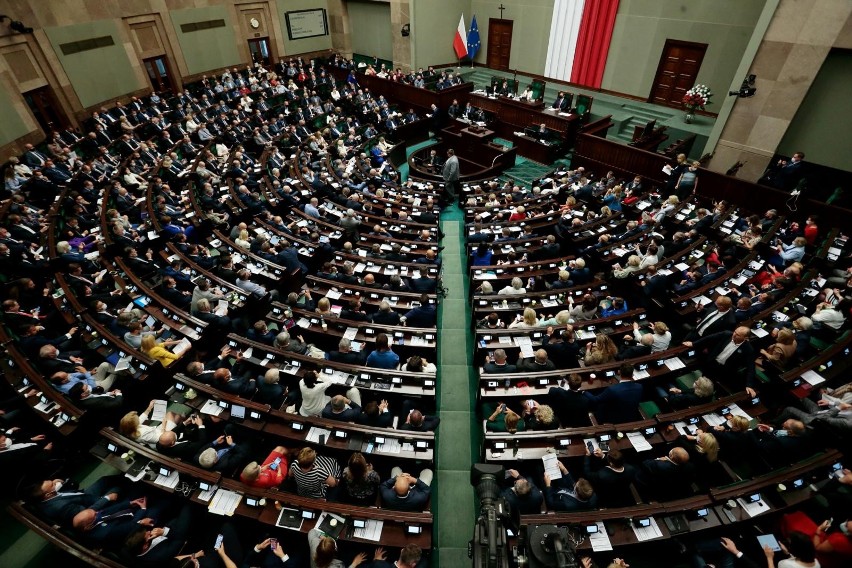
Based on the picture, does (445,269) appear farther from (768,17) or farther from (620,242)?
(768,17)

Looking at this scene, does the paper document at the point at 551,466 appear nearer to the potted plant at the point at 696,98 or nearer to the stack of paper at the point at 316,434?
the stack of paper at the point at 316,434

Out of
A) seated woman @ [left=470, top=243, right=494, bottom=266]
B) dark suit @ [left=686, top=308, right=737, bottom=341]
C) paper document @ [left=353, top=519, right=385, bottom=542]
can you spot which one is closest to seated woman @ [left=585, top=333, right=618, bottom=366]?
dark suit @ [left=686, top=308, right=737, bottom=341]

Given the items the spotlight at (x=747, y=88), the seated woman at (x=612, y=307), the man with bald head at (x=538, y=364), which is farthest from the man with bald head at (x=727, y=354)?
the spotlight at (x=747, y=88)

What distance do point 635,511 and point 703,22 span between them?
17797 mm

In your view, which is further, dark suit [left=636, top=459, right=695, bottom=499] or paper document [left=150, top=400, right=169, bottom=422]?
paper document [left=150, top=400, right=169, bottom=422]

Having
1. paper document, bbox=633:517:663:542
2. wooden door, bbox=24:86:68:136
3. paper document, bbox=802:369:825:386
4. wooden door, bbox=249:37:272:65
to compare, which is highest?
wooden door, bbox=249:37:272:65

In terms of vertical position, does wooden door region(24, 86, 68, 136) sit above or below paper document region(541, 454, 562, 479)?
above

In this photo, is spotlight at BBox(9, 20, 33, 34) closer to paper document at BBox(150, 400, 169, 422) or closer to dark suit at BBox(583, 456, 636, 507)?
paper document at BBox(150, 400, 169, 422)

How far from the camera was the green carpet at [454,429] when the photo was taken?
5.48m

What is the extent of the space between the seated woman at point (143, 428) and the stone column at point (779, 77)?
1535cm

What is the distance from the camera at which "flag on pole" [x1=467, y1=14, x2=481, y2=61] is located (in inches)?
870

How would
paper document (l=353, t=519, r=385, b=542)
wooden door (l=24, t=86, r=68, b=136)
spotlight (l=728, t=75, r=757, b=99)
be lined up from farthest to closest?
1. wooden door (l=24, t=86, r=68, b=136)
2. spotlight (l=728, t=75, r=757, b=99)
3. paper document (l=353, t=519, r=385, b=542)

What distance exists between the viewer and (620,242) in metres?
9.42

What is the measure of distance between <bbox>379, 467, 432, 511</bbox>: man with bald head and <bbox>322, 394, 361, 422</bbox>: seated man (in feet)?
3.57
